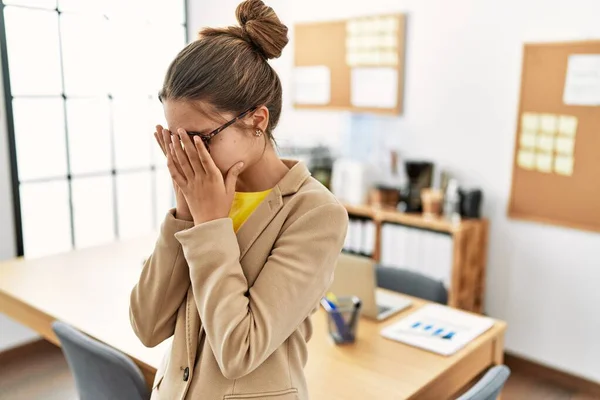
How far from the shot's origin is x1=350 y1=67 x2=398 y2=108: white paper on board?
136 inches

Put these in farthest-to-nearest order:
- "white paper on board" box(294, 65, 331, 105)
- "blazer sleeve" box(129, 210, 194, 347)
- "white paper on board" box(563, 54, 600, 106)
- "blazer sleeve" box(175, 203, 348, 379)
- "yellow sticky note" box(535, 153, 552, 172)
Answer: "white paper on board" box(294, 65, 331, 105), "yellow sticky note" box(535, 153, 552, 172), "white paper on board" box(563, 54, 600, 106), "blazer sleeve" box(129, 210, 194, 347), "blazer sleeve" box(175, 203, 348, 379)

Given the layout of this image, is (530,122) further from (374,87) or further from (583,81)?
(374,87)

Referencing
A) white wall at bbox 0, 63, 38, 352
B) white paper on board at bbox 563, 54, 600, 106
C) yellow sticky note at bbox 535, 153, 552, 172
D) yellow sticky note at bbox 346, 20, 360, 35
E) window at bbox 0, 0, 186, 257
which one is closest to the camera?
white paper on board at bbox 563, 54, 600, 106

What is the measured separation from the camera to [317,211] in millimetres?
1025

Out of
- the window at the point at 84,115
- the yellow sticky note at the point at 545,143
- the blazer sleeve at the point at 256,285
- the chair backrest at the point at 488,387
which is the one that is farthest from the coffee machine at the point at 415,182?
the blazer sleeve at the point at 256,285

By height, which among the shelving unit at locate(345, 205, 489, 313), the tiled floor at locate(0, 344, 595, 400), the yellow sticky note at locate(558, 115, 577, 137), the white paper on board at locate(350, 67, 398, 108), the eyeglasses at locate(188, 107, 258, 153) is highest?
the white paper on board at locate(350, 67, 398, 108)

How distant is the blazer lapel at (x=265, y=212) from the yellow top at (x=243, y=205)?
A: 33mm

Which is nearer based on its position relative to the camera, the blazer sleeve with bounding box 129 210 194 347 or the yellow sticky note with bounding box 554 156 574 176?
the blazer sleeve with bounding box 129 210 194 347

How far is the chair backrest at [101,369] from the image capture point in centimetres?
152

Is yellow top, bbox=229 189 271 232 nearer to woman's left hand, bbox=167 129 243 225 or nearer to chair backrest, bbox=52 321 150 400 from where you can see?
woman's left hand, bbox=167 129 243 225

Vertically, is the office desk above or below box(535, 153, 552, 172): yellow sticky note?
below

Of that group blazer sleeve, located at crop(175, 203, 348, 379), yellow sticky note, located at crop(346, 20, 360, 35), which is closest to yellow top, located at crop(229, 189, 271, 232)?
blazer sleeve, located at crop(175, 203, 348, 379)

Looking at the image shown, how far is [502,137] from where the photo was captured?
3.09 m

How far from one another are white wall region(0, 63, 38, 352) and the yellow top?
2478 millimetres
